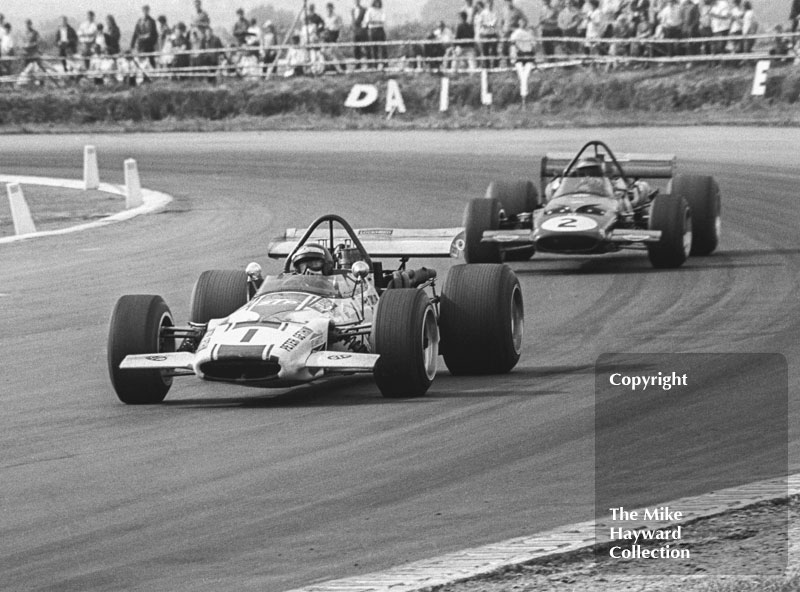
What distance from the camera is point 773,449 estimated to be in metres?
7.68

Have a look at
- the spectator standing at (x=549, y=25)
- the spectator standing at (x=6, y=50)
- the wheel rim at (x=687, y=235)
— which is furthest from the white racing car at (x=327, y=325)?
the spectator standing at (x=6, y=50)

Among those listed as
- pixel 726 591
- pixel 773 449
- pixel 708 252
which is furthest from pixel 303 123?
pixel 726 591

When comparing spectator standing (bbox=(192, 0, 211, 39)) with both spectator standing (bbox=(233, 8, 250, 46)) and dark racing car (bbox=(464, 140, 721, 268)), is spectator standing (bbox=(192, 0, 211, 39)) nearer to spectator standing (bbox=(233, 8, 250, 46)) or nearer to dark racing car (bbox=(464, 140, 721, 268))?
spectator standing (bbox=(233, 8, 250, 46))

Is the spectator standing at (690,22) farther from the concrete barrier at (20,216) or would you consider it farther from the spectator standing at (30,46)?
the spectator standing at (30,46)

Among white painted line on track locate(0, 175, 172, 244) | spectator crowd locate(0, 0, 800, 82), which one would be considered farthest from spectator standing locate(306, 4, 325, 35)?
white painted line on track locate(0, 175, 172, 244)

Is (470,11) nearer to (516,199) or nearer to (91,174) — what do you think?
(91,174)

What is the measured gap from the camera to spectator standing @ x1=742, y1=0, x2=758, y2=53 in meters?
29.6

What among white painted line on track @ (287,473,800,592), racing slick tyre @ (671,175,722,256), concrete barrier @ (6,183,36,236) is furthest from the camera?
concrete barrier @ (6,183,36,236)

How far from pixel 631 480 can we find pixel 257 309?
2.97 meters

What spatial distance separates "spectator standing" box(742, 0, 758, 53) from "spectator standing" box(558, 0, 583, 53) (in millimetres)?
3389

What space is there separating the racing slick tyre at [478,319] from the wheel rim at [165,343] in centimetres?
164

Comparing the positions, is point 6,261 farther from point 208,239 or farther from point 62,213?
point 62,213

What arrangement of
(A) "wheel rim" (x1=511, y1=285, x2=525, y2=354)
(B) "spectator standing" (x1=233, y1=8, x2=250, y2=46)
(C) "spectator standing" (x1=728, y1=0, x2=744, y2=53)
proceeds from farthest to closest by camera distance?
(B) "spectator standing" (x1=233, y1=8, x2=250, y2=46), (C) "spectator standing" (x1=728, y1=0, x2=744, y2=53), (A) "wheel rim" (x1=511, y1=285, x2=525, y2=354)

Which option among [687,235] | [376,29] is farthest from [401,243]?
[376,29]
